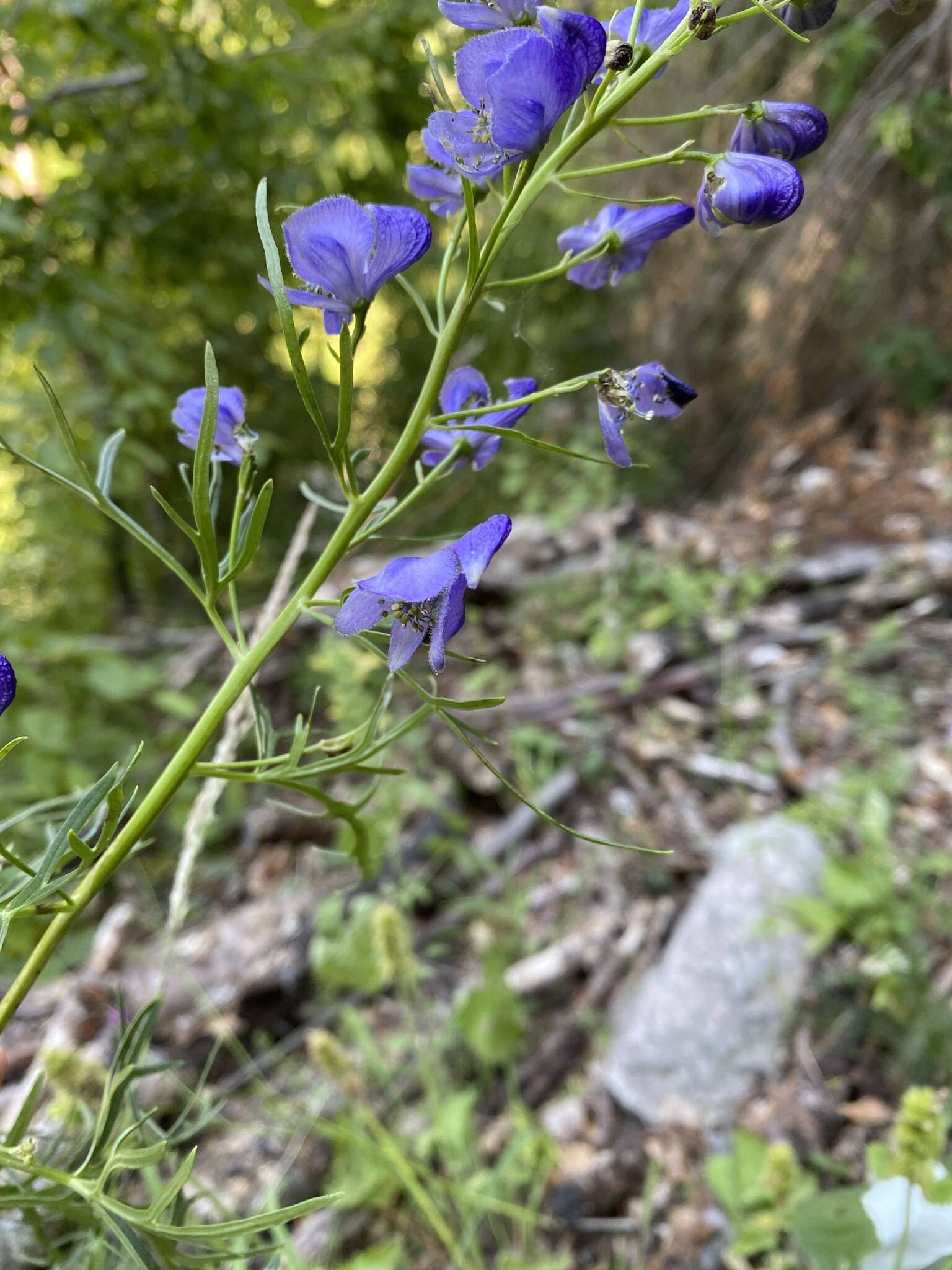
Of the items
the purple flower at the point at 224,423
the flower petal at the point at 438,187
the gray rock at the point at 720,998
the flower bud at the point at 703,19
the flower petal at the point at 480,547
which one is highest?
the flower petal at the point at 438,187

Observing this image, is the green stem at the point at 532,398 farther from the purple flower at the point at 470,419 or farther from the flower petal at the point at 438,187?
the flower petal at the point at 438,187

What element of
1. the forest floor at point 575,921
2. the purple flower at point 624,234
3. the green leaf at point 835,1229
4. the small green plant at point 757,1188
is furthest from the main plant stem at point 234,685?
the small green plant at point 757,1188

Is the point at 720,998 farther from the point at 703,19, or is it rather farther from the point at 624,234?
the point at 703,19

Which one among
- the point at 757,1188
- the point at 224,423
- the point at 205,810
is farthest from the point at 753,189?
the point at 757,1188

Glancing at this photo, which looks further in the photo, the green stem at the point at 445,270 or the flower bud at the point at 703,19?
the green stem at the point at 445,270

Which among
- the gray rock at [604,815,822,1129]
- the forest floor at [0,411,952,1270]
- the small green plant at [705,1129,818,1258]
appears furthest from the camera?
the gray rock at [604,815,822,1129]

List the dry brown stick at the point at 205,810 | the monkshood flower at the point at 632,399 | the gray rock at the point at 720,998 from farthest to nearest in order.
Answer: the gray rock at the point at 720,998 < the dry brown stick at the point at 205,810 < the monkshood flower at the point at 632,399

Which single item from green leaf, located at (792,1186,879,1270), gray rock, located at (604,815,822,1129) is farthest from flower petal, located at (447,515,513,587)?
gray rock, located at (604,815,822,1129)

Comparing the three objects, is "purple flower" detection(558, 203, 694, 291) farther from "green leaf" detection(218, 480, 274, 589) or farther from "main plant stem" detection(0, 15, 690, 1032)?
"green leaf" detection(218, 480, 274, 589)
